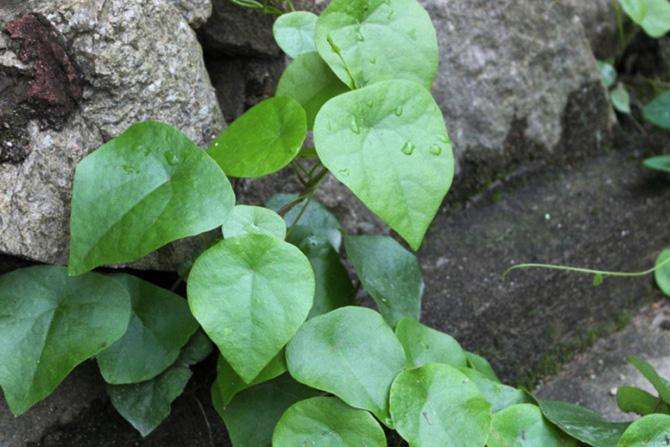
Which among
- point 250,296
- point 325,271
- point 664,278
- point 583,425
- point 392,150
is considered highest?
point 392,150

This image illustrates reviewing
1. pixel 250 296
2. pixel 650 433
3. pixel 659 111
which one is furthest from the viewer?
pixel 659 111

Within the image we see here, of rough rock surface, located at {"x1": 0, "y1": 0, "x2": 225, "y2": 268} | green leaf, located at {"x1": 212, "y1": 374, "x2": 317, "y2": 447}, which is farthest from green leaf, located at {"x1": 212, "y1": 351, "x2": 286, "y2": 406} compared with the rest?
rough rock surface, located at {"x1": 0, "y1": 0, "x2": 225, "y2": 268}

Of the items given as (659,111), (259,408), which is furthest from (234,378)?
(659,111)

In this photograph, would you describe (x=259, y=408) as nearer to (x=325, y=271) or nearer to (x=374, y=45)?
(x=325, y=271)

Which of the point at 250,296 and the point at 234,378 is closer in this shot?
the point at 250,296

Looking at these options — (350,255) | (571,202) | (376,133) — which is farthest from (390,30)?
(571,202)

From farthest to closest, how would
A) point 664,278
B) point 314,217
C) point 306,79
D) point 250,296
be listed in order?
1. point 664,278
2. point 314,217
3. point 306,79
4. point 250,296

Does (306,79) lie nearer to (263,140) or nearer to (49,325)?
(263,140)

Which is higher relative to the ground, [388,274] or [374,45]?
[374,45]
